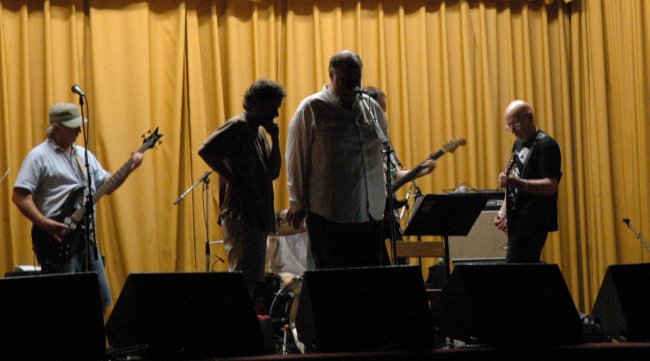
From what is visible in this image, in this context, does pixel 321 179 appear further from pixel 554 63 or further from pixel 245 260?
pixel 554 63

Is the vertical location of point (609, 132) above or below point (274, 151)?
above

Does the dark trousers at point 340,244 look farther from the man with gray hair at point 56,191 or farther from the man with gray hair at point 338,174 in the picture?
the man with gray hair at point 56,191

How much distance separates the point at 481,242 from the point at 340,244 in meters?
3.19

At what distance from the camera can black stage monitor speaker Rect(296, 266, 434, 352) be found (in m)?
3.22

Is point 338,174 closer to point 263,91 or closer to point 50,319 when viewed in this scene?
point 263,91

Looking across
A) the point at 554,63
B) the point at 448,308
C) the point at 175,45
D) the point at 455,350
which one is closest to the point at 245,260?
the point at 448,308

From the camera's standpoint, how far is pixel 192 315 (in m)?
3.18

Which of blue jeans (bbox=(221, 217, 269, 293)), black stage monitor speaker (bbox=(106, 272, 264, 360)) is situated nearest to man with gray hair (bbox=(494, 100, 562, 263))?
blue jeans (bbox=(221, 217, 269, 293))

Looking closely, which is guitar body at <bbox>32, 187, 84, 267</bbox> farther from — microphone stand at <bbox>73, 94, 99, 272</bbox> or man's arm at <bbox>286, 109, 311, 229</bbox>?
man's arm at <bbox>286, 109, 311, 229</bbox>

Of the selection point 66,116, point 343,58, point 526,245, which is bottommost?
point 526,245

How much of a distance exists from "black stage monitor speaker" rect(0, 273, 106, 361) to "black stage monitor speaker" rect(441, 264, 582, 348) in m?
1.33

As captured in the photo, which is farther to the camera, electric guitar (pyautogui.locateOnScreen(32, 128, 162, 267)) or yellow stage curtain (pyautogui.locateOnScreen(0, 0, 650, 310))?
yellow stage curtain (pyautogui.locateOnScreen(0, 0, 650, 310))

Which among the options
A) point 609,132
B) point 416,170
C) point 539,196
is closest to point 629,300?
point 539,196

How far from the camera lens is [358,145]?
433 cm
